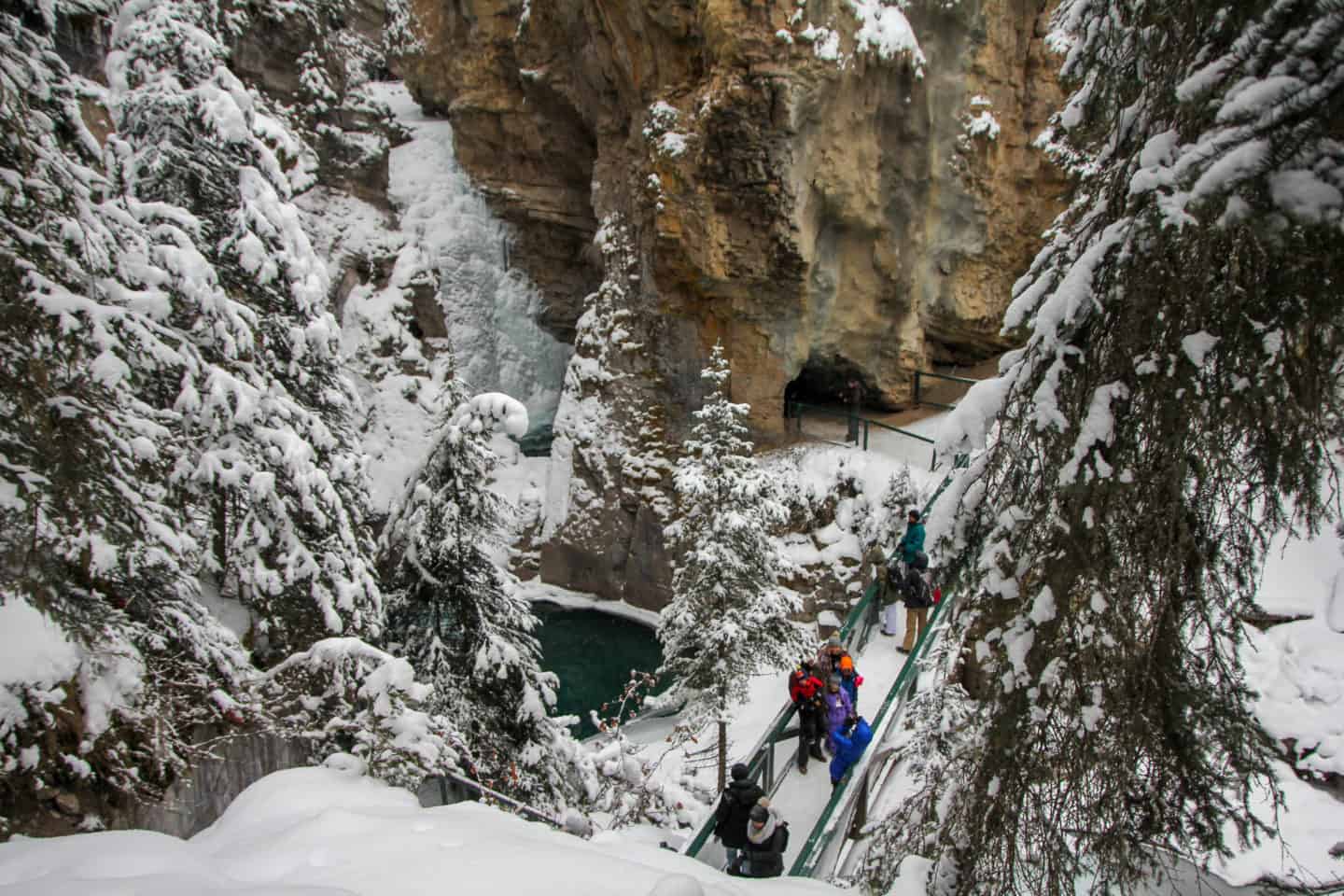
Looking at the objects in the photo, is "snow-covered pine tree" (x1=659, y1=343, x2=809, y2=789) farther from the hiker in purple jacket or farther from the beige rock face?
the beige rock face

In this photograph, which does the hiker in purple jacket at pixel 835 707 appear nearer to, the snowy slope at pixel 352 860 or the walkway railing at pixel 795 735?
the walkway railing at pixel 795 735

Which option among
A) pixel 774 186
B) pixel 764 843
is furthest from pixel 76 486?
pixel 774 186

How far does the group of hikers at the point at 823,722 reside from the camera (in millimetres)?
4871

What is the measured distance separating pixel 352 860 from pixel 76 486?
230 centimetres

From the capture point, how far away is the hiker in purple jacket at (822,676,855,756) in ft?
19.9

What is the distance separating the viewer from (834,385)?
19.0 metres

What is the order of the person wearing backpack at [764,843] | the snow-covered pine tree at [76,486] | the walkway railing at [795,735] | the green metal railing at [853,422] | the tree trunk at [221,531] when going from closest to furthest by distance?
1. the snow-covered pine tree at [76,486]
2. the person wearing backpack at [764,843]
3. the walkway railing at [795,735]
4. the tree trunk at [221,531]
5. the green metal railing at [853,422]

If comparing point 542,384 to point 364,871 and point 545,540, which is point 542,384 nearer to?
point 545,540

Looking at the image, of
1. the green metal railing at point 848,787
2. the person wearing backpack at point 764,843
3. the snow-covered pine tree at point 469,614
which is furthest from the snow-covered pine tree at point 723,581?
the person wearing backpack at point 764,843

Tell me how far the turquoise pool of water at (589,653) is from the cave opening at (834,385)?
7.18 m

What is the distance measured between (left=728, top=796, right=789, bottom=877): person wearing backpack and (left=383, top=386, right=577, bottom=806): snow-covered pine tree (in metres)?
3.31

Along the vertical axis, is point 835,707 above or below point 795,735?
above

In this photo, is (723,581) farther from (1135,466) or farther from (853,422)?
(1135,466)

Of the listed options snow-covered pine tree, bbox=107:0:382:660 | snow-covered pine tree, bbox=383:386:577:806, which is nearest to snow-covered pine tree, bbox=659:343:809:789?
snow-covered pine tree, bbox=383:386:577:806
